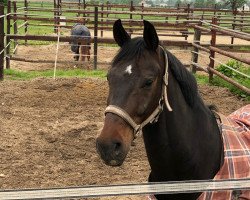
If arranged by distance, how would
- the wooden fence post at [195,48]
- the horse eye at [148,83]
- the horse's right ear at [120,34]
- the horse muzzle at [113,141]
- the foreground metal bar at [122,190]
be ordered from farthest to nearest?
the wooden fence post at [195,48], the horse's right ear at [120,34], the horse eye at [148,83], the horse muzzle at [113,141], the foreground metal bar at [122,190]

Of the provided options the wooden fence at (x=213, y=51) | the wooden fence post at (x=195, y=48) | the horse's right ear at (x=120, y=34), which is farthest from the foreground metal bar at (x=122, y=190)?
the wooden fence post at (x=195, y=48)

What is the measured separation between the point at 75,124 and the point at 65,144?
0.67 metres

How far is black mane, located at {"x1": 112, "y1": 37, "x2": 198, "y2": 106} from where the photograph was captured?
191 centimetres

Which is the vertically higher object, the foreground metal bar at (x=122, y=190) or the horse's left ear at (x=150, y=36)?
the horse's left ear at (x=150, y=36)

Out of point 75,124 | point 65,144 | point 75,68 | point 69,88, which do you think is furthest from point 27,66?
point 65,144

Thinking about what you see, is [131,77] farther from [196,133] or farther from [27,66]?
[27,66]

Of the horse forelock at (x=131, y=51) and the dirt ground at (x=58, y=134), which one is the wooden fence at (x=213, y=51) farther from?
the horse forelock at (x=131, y=51)

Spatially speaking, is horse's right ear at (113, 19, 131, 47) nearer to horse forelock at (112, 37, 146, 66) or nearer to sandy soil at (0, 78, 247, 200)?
horse forelock at (112, 37, 146, 66)

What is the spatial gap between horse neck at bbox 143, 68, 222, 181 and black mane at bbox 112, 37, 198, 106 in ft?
0.11

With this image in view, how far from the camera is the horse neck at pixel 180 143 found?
2031mm

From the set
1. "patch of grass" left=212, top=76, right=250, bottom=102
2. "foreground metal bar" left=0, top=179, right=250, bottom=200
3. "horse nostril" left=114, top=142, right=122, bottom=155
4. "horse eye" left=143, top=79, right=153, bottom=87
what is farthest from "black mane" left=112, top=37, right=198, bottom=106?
"patch of grass" left=212, top=76, right=250, bottom=102

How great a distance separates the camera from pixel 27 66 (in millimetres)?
10164

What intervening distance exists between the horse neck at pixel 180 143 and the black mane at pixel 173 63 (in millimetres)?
33

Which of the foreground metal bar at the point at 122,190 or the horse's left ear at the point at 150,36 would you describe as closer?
the foreground metal bar at the point at 122,190
